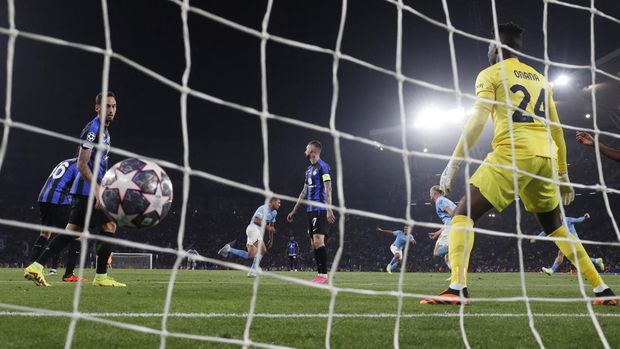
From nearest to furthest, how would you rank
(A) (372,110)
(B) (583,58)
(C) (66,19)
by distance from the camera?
(B) (583,58) < (C) (66,19) < (A) (372,110)

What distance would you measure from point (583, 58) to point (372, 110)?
1585 cm

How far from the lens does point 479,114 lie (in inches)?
159

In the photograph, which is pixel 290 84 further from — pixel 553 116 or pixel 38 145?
pixel 553 116

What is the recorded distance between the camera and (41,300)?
429 cm

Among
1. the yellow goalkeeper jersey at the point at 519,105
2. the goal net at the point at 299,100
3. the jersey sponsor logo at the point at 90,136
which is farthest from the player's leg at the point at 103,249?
the goal net at the point at 299,100

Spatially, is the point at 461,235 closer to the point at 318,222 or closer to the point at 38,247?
the point at 318,222

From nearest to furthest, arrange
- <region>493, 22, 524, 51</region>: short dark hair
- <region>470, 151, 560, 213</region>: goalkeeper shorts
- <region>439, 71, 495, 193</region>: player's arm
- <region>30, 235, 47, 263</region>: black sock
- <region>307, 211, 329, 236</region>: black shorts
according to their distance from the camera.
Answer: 1. <region>439, 71, 495, 193</region>: player's arm
2. <region>470, 151, 560, 213</region>: goalkeeper shorts
3. <region>493, 22, 524, 51</region>: short dark hair
4. <region>30, 235, 47, 263</region>: black sock
5. <region>307, 211, 329, 236</region>: black shorts

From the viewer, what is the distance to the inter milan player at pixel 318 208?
7.45 m

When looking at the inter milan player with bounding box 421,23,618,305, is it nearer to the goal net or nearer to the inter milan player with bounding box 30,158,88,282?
the inter milan player with bounding box 30,158,88,282

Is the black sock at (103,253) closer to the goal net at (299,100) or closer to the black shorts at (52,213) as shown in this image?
the black shorts at (52,213)

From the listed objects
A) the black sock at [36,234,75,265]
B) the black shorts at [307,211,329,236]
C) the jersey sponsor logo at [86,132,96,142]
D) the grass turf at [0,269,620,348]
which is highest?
the jersey sponsor logo at [86,132,96,142]

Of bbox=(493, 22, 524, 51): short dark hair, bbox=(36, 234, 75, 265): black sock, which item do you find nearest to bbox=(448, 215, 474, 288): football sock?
bbox=(493, 22, 524, 51): short dark hair

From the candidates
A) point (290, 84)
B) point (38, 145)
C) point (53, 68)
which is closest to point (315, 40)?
point (290, 84)

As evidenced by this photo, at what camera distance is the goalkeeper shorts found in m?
4.07
